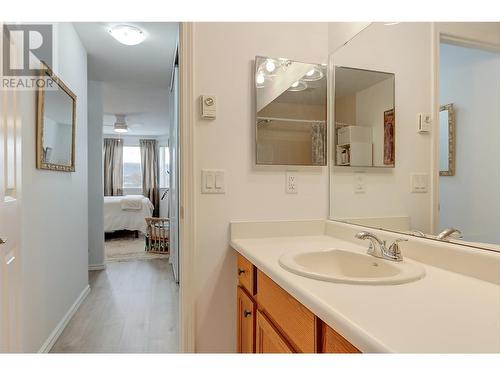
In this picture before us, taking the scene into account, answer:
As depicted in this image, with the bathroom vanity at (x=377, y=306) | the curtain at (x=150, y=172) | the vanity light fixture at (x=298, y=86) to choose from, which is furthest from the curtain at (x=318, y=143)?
the curtain at (x=150, y=172)

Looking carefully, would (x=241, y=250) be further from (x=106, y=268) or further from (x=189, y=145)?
(x=106, y=268)

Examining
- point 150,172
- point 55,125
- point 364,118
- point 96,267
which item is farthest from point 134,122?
point 364,118

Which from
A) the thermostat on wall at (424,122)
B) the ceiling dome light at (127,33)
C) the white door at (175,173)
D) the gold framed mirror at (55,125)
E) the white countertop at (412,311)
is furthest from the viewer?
the white door at (175,173)

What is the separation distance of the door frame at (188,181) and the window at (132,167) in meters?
6.97

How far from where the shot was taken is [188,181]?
145 cm

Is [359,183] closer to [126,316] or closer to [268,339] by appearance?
[268,339]

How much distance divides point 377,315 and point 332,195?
3.44 ft

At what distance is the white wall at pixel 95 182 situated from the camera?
368cm

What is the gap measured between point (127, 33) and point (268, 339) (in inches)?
96.5

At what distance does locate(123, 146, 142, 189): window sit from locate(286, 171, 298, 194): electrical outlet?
705cm

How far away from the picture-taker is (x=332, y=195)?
64.8 inches

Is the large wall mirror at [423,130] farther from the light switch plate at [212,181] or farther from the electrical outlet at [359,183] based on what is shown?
the light switch plate at [212,181]
